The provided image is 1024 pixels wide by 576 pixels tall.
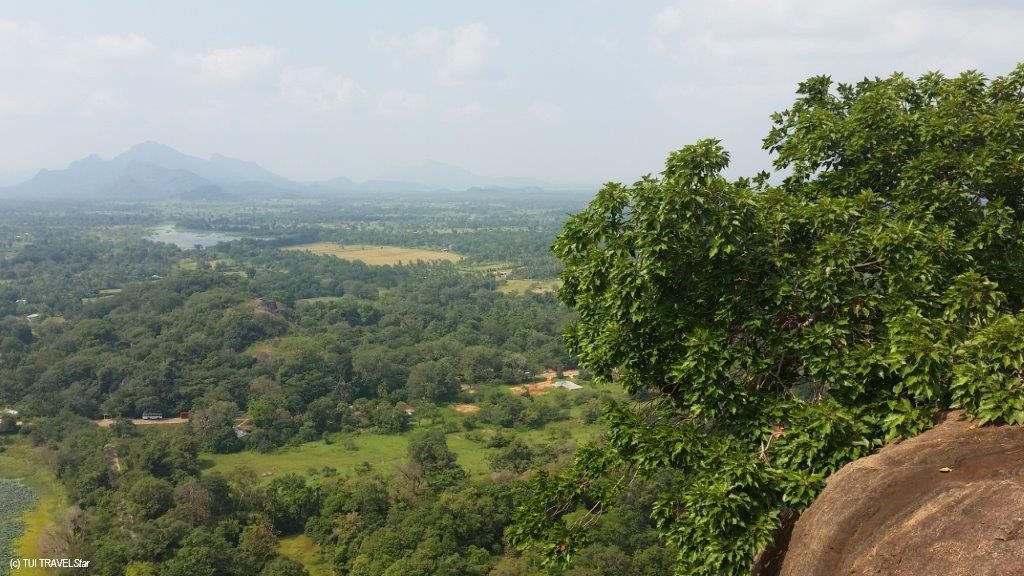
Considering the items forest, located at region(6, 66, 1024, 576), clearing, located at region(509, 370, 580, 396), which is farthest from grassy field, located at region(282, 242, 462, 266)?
clearing, located at region(509, 370, 580, 396)

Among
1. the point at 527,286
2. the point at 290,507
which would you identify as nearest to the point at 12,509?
the point at 290,507

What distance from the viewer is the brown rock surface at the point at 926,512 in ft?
15.8

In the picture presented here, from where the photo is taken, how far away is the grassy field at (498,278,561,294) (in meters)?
103

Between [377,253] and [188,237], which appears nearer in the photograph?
[377,253]

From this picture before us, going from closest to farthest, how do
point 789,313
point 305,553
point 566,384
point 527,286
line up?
point 789,313
point 305,553
point 566,384
point 527,286

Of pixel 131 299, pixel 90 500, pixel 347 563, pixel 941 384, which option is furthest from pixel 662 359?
pixel 131 299

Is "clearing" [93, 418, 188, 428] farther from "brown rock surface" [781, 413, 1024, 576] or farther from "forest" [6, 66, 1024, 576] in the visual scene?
"brown rock surface" [781, 413, 1024, 576]

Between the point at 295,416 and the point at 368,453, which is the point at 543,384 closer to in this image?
the point at 368,453

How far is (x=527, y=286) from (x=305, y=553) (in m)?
80.4

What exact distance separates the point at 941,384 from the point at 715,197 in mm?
2995

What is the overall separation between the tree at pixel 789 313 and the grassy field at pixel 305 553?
23750 millimetres

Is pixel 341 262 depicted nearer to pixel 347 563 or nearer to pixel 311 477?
pixel 311 477

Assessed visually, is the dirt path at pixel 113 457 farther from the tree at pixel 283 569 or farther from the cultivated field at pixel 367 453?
the tree at pixel 283 569

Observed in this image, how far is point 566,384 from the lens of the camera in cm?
5944
